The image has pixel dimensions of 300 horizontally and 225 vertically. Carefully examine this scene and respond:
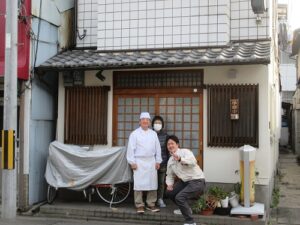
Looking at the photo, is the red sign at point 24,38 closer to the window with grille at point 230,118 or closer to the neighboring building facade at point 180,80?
the neighboring building facade at point 180,80

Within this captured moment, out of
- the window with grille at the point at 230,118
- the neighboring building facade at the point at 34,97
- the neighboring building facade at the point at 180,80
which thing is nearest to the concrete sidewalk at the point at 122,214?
the neighboring building facade at the point at 34,97

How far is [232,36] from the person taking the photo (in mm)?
9641

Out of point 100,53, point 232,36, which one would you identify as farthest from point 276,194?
point 100,53

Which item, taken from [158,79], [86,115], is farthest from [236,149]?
[86,115]

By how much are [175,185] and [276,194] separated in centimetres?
481

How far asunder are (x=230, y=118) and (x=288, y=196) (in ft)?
14.0

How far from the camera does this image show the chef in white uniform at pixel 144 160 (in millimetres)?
8539

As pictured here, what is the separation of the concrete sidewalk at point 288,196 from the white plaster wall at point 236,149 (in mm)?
1079

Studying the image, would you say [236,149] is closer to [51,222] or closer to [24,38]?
[51,222]

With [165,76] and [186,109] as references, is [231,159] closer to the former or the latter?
[186,109]

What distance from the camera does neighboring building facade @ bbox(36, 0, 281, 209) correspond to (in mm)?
8781

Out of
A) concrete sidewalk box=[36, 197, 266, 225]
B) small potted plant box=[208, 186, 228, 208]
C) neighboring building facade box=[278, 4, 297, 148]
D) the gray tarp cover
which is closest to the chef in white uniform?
concrete sidewalk box=[36, 197, 266, 225]

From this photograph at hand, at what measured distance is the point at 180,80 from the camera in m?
9.39

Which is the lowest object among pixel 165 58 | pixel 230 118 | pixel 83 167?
pixel 83 167
